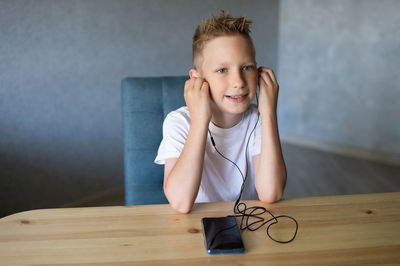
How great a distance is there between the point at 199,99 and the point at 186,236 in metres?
0.45

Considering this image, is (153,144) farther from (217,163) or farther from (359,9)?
(359,9)

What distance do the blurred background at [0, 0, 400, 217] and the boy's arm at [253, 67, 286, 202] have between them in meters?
1.55

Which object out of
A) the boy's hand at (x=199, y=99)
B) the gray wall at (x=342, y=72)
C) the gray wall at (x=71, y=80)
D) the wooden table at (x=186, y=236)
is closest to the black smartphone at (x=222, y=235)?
the wooden table at (x=186, y=236)

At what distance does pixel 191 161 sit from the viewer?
43.0 inches

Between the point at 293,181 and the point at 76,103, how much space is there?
1.77 m

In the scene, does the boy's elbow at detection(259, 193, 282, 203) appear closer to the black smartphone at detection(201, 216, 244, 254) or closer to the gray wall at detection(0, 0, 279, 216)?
the black smartphone at detection(201, 216, 244, 254)

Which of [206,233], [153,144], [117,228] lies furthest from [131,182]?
[206,233]

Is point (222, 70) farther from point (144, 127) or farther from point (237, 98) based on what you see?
point (144, 127)

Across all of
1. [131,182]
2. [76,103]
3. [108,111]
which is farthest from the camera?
[108,111]

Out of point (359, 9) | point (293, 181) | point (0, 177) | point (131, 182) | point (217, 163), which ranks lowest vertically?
point (293, 181)

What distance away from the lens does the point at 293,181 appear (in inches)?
122

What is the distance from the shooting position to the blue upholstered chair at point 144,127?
1.44m

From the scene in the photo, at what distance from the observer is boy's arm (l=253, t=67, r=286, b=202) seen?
3.56 feet

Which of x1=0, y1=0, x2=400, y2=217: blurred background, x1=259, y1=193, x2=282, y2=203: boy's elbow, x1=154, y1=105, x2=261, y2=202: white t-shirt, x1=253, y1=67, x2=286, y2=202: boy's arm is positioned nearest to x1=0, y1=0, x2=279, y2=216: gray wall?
x1=0, y1=0, x2=400, y2=217: blurred background
